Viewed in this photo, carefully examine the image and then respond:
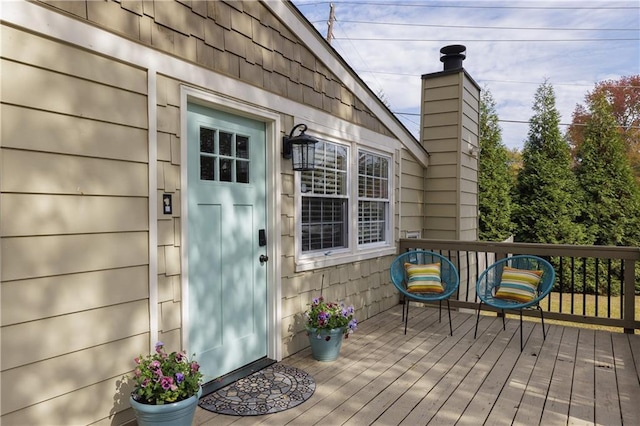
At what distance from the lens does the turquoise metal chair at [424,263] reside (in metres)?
4.17

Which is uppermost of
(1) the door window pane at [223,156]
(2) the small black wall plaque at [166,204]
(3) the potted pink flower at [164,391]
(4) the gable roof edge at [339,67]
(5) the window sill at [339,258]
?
(4) the gable roof edge at [339,67]

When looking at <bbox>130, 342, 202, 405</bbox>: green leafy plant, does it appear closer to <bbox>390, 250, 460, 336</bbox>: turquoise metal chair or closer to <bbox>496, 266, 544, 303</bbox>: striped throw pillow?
<bbox>390, 250, 460, 336</bbox>: turquoise metal chair

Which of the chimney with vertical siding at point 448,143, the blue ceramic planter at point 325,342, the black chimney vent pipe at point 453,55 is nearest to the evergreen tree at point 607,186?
the chimney with vertical siding at point 448,143

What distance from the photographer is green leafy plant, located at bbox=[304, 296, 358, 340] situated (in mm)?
3285

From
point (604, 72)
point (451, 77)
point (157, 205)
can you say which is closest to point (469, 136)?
point (451, 77)

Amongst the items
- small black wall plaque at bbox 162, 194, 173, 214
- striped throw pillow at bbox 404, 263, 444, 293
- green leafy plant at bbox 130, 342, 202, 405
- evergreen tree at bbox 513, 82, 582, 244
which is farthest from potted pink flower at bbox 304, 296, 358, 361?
evergreen tree at bbox 513, 82, 582, 244

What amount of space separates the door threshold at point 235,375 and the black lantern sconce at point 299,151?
62.2 inches

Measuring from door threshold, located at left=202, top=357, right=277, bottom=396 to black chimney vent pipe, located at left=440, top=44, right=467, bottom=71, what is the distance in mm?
4801

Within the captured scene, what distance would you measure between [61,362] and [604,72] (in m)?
17.6

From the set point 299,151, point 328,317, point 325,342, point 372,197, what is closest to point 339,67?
point 299,151

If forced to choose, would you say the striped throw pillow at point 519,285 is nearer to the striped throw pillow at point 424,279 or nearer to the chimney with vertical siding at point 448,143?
the striped throw pillow at point 424,279

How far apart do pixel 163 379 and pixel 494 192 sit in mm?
8786

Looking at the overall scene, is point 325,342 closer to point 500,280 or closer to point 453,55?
point 500,280

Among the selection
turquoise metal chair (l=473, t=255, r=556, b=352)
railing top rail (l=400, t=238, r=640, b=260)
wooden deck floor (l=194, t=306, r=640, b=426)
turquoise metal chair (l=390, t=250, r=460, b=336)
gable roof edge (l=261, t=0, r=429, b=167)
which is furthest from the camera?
turquoise metal chair (l=390, t=250, r=460, b=336)
